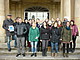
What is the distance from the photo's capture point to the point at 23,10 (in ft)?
75.6

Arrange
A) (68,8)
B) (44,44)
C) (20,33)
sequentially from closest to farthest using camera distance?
(20,33), (44,44), (68,8)

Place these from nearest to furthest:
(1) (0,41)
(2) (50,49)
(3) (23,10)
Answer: (2) (50,49) → (1) (0,41) → (3) (23,10)

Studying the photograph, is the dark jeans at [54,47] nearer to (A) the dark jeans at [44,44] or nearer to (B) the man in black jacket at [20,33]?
(A) the dark jeans at [44,44]

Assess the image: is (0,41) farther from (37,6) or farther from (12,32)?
(37,6)

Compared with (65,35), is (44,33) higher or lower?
higher

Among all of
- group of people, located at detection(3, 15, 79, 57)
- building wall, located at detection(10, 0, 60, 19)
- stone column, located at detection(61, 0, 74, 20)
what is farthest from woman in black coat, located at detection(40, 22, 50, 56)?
building wall, located at detection(10, 0, 60, 19)

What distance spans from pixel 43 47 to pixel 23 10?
14140mm

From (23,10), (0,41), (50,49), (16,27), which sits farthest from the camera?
(23,10)

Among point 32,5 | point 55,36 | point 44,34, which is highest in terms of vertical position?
point 32,5

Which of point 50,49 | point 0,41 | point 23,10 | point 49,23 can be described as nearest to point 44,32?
point 49,23

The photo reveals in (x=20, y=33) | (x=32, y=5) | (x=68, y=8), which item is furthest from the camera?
(x=32, y=5)

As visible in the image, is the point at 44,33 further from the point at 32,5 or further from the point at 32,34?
the point at 32,5

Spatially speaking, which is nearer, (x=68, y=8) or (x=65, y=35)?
(x=65, y=35)

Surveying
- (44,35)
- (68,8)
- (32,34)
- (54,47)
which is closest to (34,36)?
(32,34)
